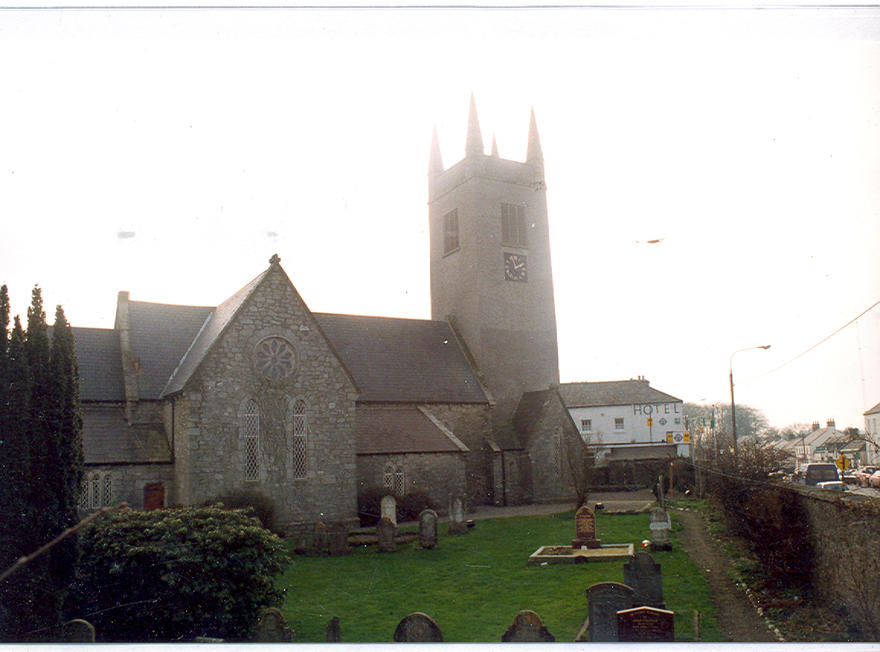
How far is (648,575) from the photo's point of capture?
31.5 feet

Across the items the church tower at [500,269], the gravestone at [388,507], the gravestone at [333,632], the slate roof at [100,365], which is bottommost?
the gravestone at [388,507]

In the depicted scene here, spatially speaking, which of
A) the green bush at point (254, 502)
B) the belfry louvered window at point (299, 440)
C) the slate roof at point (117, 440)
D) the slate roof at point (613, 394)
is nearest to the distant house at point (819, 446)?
the slate roof at point (613, 394)

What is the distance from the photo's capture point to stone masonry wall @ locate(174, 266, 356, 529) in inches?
628

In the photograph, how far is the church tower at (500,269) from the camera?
94.8ft

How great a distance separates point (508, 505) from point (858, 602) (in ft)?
62.6

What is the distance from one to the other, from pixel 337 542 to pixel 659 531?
7.22 m

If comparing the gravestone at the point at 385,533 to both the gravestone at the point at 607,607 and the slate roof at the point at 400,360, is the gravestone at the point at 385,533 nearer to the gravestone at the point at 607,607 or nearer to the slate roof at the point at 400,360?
the slate roof at the point at 400,360

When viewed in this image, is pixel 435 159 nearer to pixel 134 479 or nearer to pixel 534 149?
pixel 534 149

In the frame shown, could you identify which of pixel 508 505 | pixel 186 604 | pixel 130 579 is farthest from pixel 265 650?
pixel 508 505

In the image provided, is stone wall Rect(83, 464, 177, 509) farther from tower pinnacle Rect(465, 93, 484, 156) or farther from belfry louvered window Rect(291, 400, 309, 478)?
tower pinnacle Rect(465, 93, 484, 156)

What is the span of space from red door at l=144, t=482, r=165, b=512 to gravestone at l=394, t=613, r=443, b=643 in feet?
35.7

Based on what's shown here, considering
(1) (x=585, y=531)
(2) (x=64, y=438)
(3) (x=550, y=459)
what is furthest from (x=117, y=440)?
(3) (x=550, y=459)

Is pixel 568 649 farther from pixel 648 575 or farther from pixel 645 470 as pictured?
A: pixel 645 470

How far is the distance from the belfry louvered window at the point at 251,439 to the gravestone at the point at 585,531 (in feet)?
25.5
